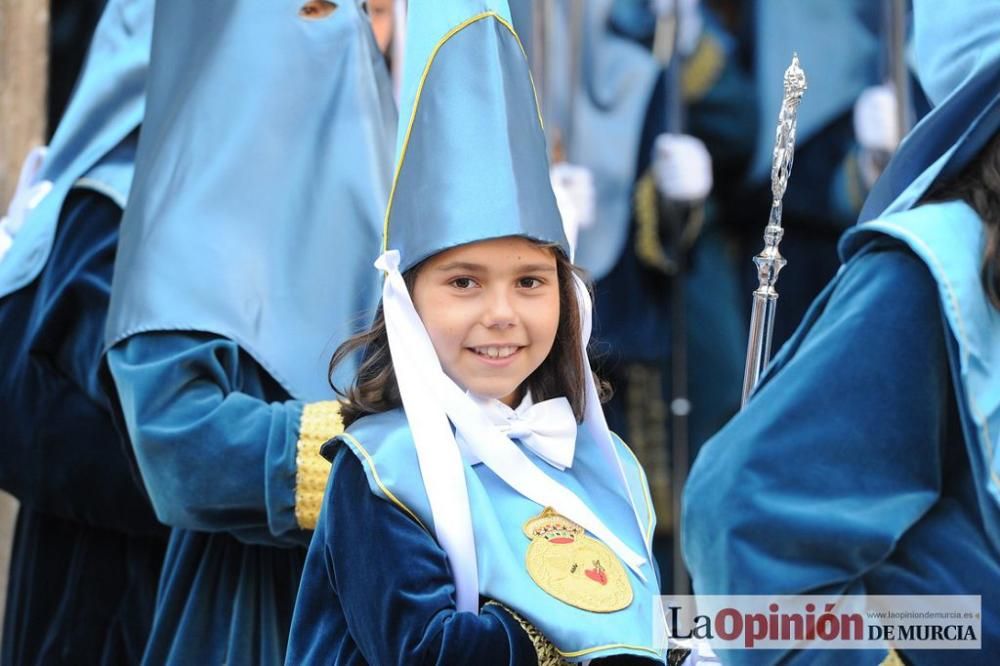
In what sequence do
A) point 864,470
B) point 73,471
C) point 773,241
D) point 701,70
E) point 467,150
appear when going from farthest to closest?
1. point 701,70
2. point 73,471
3. point 773,241
4. point 467,150
5. point 864,470

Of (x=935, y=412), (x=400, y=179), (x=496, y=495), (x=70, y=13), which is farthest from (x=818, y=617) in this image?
(x=70, y=13)

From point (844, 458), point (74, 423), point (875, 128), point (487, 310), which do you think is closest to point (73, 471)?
point (74, 423)

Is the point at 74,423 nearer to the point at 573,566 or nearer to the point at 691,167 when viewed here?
the point at 573,566

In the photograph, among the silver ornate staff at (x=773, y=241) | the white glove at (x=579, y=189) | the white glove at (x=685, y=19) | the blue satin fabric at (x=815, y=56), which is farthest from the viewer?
the white glove at (x=685, y=19)

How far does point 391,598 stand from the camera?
2.21 meters

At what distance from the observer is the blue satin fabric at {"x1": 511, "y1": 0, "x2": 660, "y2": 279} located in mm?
5543

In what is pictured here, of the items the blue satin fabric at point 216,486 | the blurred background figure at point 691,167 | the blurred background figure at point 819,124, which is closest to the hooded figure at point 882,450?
the blue satin fabric at point 216,486

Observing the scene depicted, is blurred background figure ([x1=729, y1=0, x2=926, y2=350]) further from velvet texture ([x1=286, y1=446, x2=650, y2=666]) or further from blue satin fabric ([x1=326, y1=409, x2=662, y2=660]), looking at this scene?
velvet texture ([x1=286, y1=446, x2=650, y2=666])

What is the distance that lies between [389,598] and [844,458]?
59cm

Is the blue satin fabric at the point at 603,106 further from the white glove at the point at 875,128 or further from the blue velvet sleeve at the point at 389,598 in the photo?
the blue velvet sleeve at the point at 389,598

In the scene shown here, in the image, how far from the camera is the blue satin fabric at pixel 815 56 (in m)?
5.69

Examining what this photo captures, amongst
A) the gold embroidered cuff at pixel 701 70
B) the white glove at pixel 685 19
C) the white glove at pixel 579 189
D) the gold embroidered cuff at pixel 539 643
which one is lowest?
the gold embroidered cuff at pixel 539 643

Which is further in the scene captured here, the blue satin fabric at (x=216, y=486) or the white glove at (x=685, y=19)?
the white glove at (x=685, y=19)

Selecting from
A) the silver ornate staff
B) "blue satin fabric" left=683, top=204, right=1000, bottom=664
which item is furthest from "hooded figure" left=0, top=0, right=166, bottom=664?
"blue satin fabric" left=683, top=204, right=1000, bottom=664
